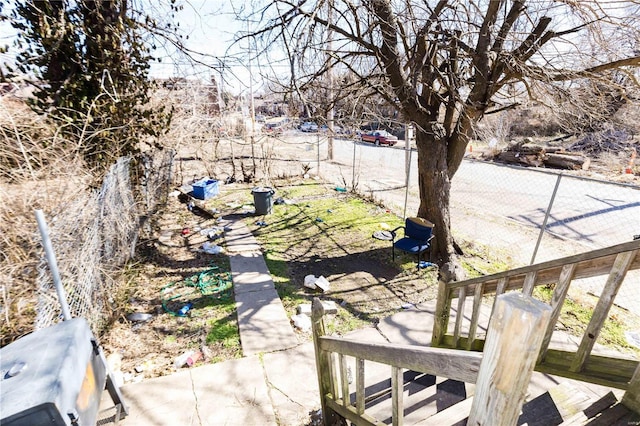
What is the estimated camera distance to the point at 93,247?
12.0 ft

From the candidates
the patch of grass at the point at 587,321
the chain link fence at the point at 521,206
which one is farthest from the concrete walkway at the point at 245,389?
the chain link fence at the point at 521,206

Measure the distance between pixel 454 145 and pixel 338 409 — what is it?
4824 millimetres

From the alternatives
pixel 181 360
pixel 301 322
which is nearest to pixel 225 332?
pixel 181 360

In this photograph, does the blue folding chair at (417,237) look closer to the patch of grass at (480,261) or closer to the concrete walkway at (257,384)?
the patch of grass at (480,261)

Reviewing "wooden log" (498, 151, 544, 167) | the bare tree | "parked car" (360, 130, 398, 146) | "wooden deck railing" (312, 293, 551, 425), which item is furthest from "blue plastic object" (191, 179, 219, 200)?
"parked car" (360, 130, 398, 146)

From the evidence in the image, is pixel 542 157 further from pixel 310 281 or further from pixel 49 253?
pixel 49 253

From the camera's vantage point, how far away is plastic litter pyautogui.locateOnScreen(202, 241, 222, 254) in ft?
20.7

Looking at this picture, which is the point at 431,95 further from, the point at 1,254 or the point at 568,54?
the point at 1,254

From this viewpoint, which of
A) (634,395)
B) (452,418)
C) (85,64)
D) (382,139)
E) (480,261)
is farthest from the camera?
(382,139)

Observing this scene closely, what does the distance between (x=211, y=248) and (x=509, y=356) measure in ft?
20.7

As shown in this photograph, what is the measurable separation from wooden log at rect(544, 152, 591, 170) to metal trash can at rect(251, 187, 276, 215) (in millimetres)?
16064

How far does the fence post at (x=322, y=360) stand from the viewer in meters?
2.32

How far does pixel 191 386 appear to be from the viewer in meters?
3.20

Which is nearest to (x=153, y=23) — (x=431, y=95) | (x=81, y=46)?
(x=81, y=46)
